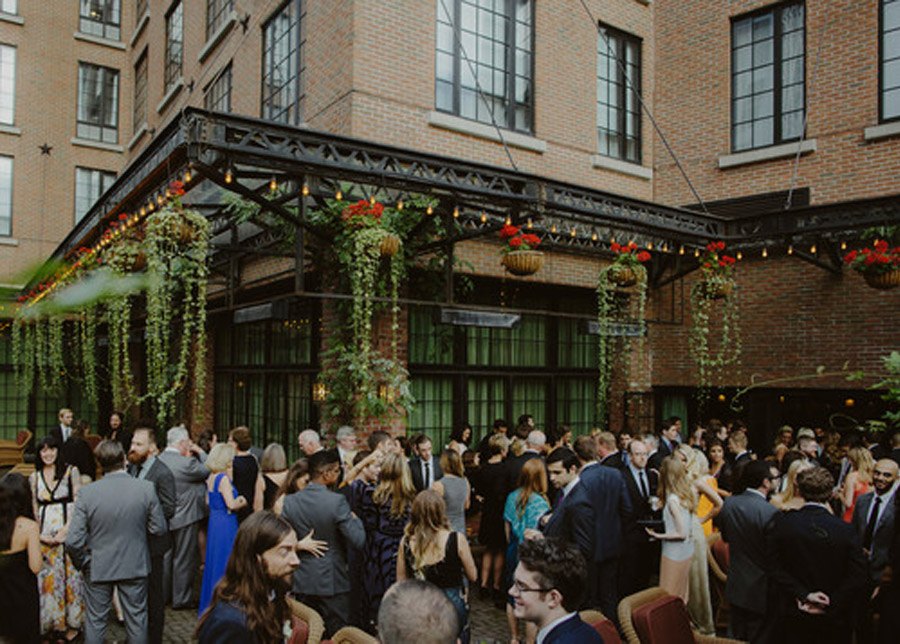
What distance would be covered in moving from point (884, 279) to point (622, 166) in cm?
518

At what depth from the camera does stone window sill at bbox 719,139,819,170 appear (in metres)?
12.1

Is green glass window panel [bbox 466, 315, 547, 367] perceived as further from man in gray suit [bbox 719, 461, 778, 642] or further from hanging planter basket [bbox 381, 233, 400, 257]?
man in gray suit [bbox 719, 461, 778, 642]

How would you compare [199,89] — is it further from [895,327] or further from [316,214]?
[895,327]

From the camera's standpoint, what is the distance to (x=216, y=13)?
50.0ft

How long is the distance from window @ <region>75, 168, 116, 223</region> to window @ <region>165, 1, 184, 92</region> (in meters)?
5.00

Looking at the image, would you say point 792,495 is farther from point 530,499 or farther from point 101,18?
point 101,18

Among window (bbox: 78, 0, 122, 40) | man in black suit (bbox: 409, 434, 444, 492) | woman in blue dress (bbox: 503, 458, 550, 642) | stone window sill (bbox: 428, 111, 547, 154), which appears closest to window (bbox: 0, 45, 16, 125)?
window (bbox: 78, 0, 122, 40)

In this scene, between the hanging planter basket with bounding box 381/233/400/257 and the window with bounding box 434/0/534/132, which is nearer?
the hanging planter basket with bounding box 381/233/400/257

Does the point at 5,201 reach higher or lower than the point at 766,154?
higher

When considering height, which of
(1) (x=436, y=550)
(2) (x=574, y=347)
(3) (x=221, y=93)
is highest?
(3) (x=221, y=93)

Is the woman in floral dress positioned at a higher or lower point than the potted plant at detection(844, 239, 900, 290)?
lower

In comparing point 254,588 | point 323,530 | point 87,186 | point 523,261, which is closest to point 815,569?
point 323,530

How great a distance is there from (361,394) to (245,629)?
271 inches

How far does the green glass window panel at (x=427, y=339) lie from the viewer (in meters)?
11.5
